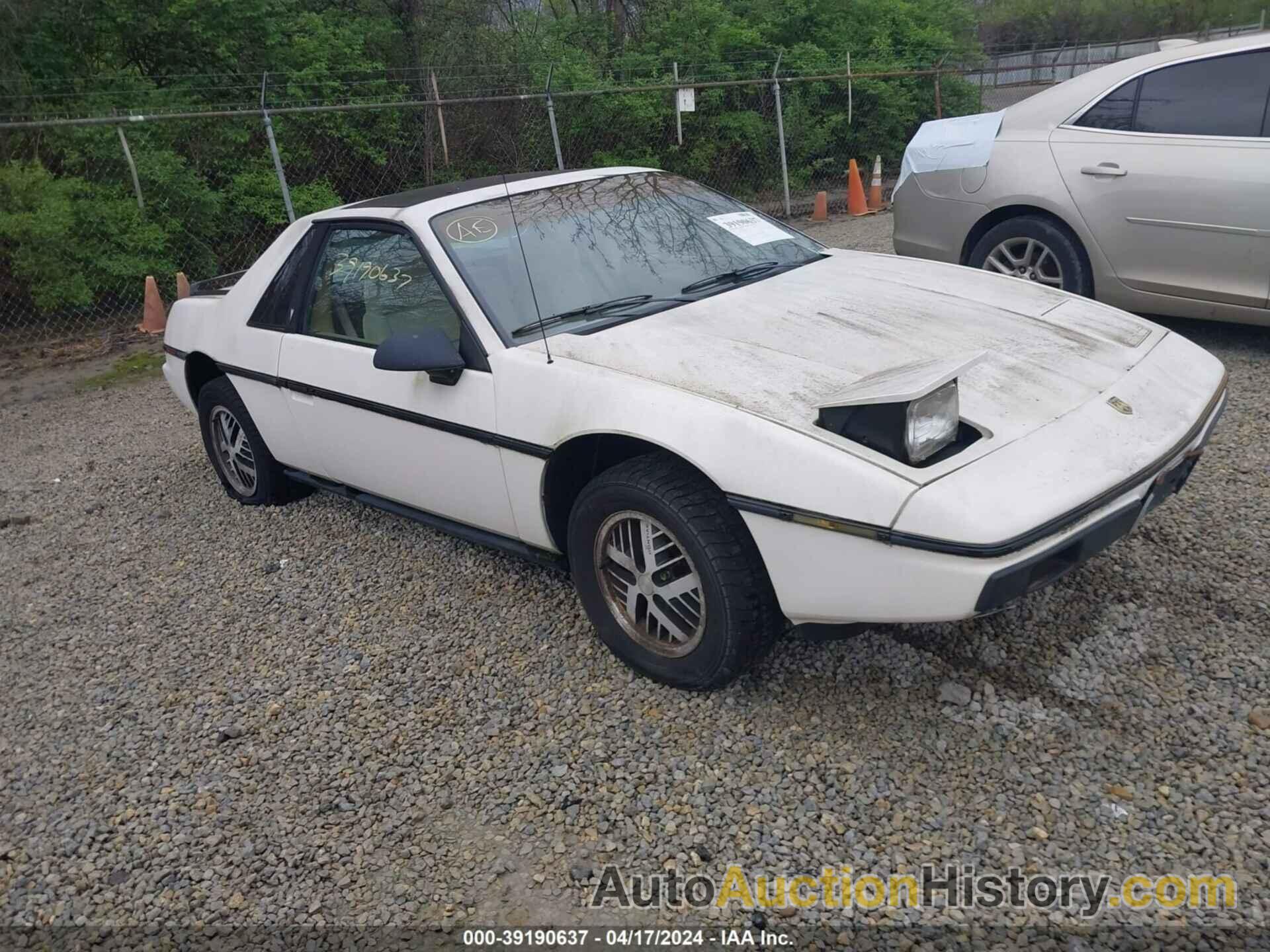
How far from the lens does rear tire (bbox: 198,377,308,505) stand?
4680 millimetres

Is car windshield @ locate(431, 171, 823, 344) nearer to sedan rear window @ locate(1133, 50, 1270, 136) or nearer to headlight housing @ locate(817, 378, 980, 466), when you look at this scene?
headlight housing @ locate(817, 378, 980, 466)

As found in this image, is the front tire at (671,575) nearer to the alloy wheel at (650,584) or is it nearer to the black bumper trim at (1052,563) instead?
the alloy wheel at (650,584)

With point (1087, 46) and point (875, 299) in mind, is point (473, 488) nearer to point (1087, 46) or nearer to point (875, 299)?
point (875, 299)

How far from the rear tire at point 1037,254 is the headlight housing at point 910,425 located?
10.6 ft

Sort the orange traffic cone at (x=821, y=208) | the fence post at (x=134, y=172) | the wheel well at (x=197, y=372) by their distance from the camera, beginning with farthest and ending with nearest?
the orange traffic cone at (x=821, y=208) → the fence post at (x=134, y=172) → the wheel well at (x=197, y=372)

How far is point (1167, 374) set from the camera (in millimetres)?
3041

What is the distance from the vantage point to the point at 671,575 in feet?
9.66

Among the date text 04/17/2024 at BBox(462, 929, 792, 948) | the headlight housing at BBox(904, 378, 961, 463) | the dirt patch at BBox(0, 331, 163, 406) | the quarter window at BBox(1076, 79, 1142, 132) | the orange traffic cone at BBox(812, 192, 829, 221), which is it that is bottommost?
the orange traffic cone at BBox(812, 192, 829, 221)

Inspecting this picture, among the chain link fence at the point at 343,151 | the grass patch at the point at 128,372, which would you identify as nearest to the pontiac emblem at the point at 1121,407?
the grass patch at the point at 128,372

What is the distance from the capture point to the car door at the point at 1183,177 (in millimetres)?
4879

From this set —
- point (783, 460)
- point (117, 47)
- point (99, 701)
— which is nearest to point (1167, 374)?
point (783, 460)

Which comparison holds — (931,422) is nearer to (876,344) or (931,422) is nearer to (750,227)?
(876,344)

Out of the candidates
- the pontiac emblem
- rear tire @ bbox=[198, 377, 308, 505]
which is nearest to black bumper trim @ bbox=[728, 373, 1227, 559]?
the pontiac emblem

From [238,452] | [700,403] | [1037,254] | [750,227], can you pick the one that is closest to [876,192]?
[1037,254]
